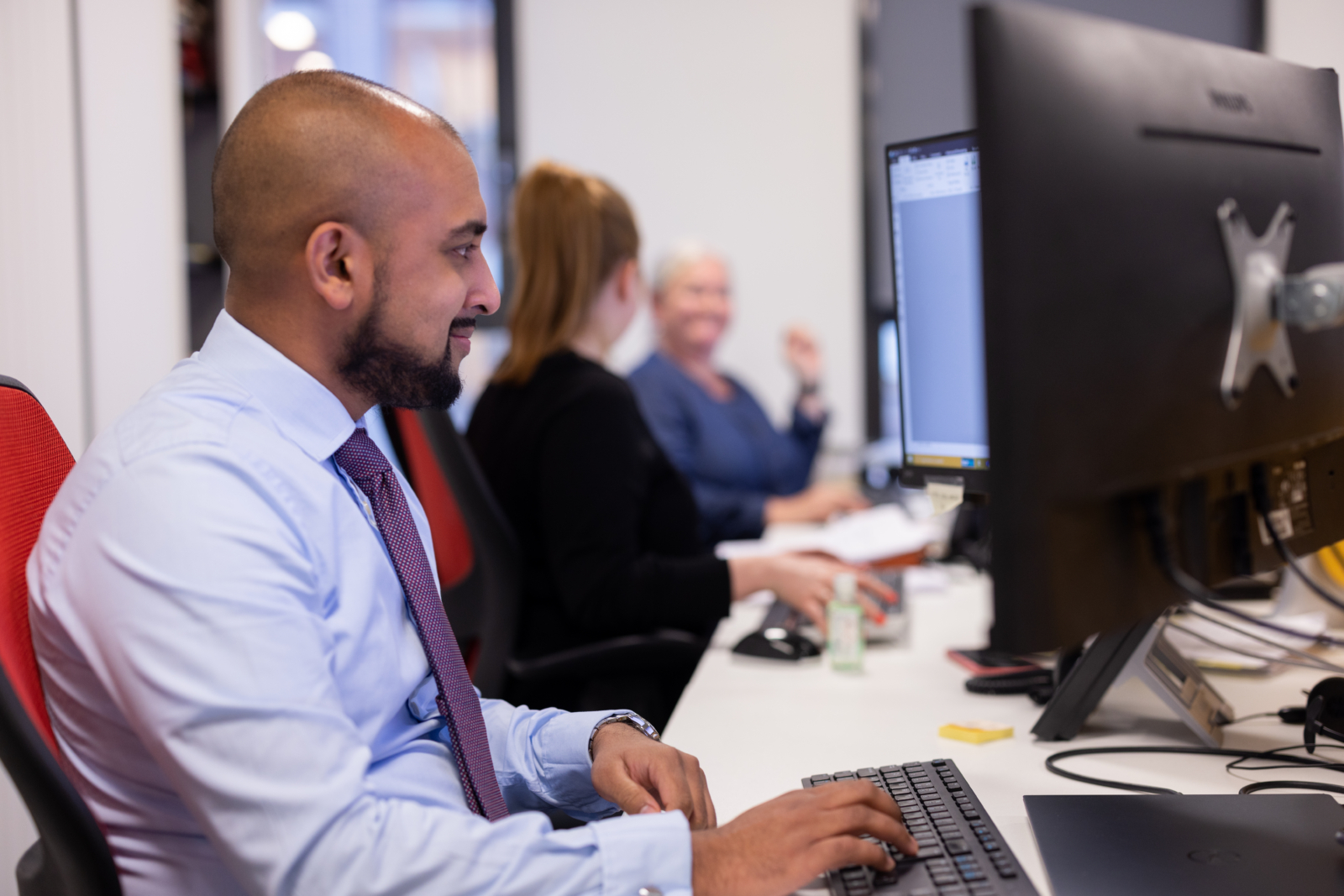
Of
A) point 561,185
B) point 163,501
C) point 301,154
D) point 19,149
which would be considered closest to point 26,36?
point 19,149

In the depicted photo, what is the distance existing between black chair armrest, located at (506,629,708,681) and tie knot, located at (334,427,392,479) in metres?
0.82

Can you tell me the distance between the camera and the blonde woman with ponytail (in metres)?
1.59

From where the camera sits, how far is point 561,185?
182 cm

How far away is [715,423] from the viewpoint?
10.1ft

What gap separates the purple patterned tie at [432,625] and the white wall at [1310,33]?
2.69 ft

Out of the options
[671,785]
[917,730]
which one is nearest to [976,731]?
[917,730]

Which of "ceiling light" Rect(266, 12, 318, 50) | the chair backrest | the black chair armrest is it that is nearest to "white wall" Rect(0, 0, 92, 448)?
the chair backrest

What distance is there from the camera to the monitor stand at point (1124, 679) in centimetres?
102

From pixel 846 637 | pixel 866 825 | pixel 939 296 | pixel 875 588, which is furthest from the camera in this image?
pixel 875 588

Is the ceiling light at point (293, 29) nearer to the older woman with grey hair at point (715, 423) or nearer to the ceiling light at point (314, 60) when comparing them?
the ceiling light at point (314, 60)

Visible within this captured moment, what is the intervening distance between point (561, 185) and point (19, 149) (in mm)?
949

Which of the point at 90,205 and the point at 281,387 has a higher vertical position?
the point at 90,205

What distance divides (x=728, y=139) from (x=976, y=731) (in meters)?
3.10

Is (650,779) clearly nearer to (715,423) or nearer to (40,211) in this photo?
(40,211)
